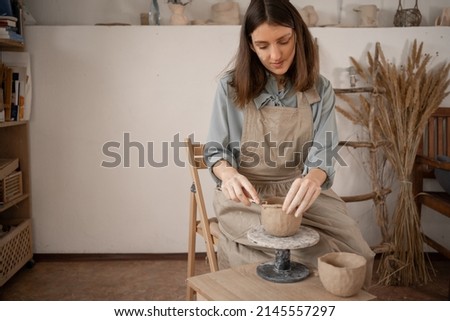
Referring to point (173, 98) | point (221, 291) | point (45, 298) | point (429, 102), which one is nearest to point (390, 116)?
point (429, 102)

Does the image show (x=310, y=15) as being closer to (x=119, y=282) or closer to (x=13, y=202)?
(x=119, y=282)

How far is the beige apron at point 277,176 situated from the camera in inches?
52.0

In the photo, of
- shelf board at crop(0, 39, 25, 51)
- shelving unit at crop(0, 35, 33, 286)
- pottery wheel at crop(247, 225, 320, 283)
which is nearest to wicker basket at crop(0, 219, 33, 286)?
shelving unit at crop(0, 35, 33, 286)

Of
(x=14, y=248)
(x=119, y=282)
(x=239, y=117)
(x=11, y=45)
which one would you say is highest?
(x=11, y=45)

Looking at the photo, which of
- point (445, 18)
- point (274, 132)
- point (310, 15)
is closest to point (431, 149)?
point (445, 18)

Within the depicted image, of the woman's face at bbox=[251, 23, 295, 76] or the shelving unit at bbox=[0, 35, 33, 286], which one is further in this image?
the shelving unit at bbox=[0, 35, 33, 286]

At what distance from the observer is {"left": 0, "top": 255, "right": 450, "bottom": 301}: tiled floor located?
7.25ft

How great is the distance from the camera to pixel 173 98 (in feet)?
8.34

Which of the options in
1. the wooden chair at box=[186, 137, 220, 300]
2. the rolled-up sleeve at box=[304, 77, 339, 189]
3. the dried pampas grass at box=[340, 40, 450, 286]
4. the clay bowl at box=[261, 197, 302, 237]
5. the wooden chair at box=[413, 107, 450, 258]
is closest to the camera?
the clay bowl at box=[261, 197, 302, 237]

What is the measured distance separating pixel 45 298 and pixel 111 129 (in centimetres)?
93

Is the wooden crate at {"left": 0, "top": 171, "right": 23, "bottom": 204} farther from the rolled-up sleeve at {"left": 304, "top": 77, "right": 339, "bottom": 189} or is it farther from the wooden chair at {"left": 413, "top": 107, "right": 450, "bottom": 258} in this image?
the wooden chair at {"left": 413, "top": 107, "right": 450, "bottom": 258}

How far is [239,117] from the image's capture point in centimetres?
142

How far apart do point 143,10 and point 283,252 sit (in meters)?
1.93
